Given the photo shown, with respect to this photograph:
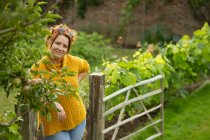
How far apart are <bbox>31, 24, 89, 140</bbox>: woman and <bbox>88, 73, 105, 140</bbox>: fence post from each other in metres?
0.54

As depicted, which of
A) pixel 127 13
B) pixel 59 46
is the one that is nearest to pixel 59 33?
pixel 59 46

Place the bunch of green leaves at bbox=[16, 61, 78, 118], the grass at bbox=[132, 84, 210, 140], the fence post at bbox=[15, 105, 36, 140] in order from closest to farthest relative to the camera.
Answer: the bunch of green leaves at bbox=[16, 61, 78, 118] → the fence post at bbox=[15, 105, 36, 140] → the grass at bbox=[132, 84, 210, 140]

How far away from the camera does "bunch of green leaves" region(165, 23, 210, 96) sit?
7480 millimetres

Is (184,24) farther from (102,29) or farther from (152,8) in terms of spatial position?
(102,29)

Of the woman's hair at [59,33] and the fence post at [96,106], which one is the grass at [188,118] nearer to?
the fence post at [96,106]

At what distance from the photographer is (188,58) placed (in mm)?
7605

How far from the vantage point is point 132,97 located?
604 centimetres

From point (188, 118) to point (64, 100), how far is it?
3.86m

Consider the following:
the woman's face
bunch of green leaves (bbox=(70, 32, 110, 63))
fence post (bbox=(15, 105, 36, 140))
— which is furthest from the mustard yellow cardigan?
bunch of green leaves (bbox=(70, 32, 110, 63))

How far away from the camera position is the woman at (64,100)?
3670 millimetres

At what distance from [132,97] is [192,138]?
1077 millimetres

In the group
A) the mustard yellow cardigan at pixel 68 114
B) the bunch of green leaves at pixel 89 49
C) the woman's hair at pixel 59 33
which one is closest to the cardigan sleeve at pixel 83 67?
the mustard yellow cardigan at pixel 68 114

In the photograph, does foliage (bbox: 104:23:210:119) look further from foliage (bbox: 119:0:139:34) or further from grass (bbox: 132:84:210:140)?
foliage (bbox: 119:0:139:34)

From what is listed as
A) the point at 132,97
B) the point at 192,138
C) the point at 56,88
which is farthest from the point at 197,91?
the point at 56,88
